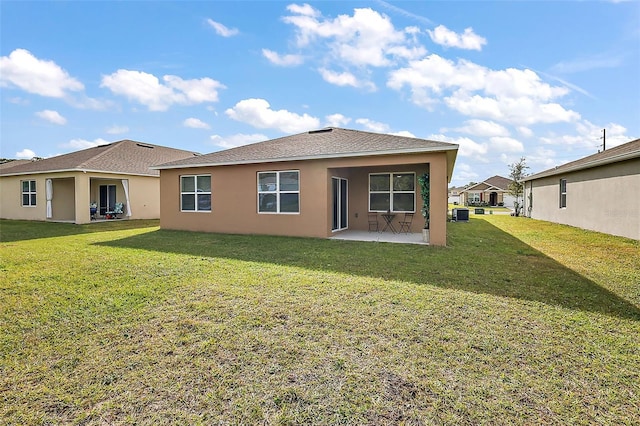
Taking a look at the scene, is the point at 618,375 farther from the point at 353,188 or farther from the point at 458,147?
the point at 353,188

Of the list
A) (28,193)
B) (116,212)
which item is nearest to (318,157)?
(116,212)

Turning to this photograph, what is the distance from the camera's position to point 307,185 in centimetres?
1069

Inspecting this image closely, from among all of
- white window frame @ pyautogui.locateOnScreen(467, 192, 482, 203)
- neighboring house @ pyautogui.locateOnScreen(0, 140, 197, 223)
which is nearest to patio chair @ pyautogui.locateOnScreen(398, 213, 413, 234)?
neighboring house @ pyautogui.locateOnScreen(0, 140, 197, 223)

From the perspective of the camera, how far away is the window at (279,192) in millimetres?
10992

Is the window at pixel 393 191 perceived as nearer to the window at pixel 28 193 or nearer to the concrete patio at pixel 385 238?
the concrete patio at pixel 385 238

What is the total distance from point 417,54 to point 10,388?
13993 mm

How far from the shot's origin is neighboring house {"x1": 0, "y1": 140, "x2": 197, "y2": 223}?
52.5 ft

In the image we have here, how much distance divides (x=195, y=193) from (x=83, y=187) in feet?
23.7

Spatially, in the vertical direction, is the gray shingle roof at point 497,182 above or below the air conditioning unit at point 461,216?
above

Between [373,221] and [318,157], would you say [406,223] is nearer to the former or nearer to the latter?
[373,221]

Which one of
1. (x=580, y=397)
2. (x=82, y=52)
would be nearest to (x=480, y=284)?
(x=580, y=397)

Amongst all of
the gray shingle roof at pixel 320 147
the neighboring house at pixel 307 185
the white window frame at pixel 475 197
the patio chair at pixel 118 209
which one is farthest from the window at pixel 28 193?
the white window frame at pixel 475 197

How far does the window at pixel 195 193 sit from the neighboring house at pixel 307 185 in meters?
0.04

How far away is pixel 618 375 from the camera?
2.63m
